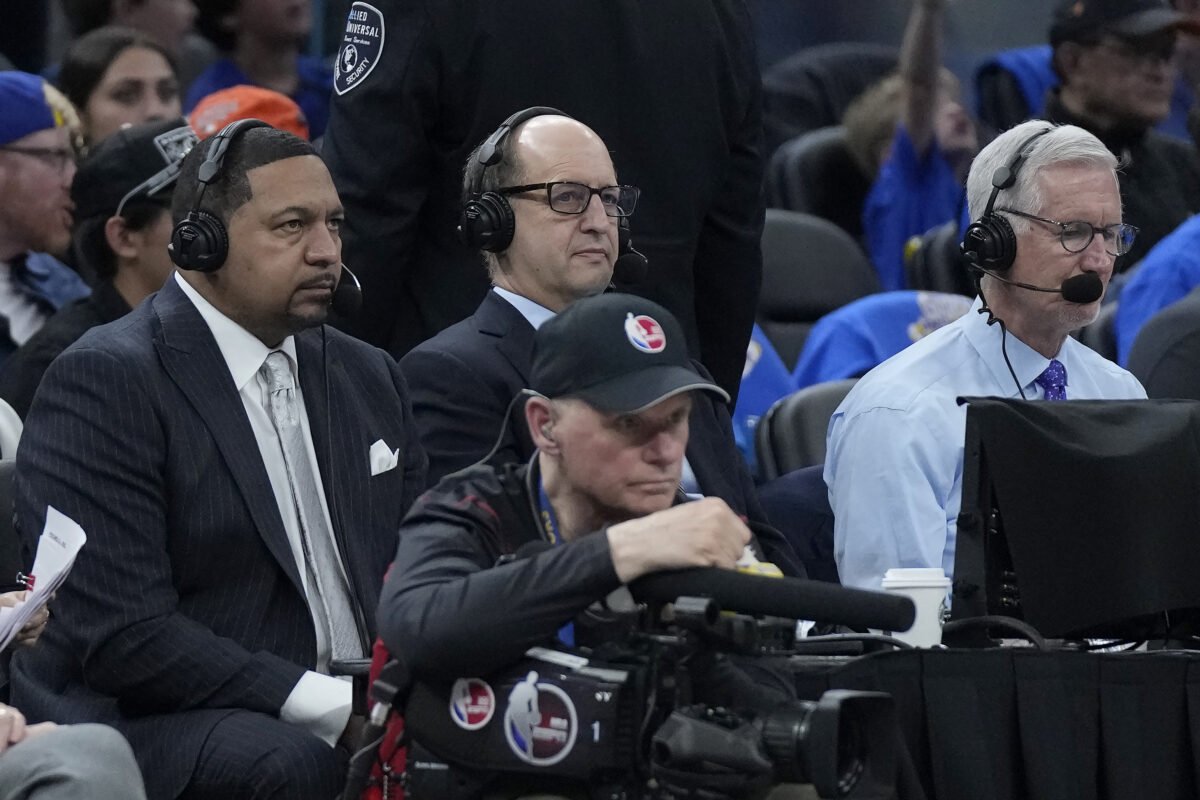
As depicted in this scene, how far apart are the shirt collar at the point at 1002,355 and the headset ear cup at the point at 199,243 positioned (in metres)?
1.50

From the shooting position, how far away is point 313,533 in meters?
3.57

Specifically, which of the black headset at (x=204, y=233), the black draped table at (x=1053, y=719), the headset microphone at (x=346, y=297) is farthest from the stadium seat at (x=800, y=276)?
the black draped table at (x=1053, y=719)

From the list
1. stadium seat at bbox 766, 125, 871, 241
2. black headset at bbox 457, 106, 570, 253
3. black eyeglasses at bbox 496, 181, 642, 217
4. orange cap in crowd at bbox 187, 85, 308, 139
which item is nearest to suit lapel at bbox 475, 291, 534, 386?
black headset at bbox 457, 106, 570, 253

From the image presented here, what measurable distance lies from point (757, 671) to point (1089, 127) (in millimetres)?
4257

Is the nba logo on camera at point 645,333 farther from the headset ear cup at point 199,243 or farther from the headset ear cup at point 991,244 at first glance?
the headset ear cup at point 991,244

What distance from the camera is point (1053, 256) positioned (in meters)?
4.22

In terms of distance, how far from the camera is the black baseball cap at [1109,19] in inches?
260

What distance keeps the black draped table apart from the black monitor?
21 centimetres

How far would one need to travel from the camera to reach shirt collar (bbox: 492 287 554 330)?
389 cm

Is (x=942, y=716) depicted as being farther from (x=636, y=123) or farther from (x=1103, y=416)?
(x=636, y=123)

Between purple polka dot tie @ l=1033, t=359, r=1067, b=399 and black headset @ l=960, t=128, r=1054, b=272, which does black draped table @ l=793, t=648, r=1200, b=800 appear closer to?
purple polka dot tie @ l=1033, t=359, r=1067, b=399

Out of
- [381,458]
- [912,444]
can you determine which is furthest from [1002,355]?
[381,458]

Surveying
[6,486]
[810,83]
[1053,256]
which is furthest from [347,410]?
Result: [810,83]

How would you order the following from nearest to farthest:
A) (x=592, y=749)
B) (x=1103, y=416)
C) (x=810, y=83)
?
(x=592, y=749)
(x=1103, y=416)
(x=810, y=83)
